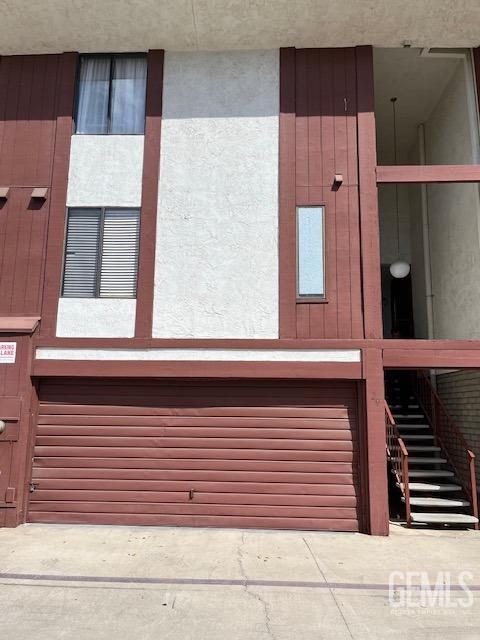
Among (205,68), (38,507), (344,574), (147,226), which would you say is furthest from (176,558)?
(205,68)

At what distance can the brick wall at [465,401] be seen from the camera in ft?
31.8

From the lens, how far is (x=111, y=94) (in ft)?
31.1

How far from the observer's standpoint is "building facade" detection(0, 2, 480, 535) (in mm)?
8234

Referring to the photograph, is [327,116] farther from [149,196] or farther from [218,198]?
[149,196]

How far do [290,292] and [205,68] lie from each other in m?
4.56

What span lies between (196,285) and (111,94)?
13.6ft

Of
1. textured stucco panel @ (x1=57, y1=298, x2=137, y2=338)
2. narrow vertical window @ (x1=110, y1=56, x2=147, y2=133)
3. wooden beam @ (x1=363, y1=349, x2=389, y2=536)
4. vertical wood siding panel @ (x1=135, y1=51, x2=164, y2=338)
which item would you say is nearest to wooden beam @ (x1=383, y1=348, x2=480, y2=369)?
wooden beam @ (x1=363, y1=349, x2=389, y2=536)

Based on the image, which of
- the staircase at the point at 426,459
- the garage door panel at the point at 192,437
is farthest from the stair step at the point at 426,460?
the garage door panel at the point at 192,437

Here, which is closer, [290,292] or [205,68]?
[290,292]

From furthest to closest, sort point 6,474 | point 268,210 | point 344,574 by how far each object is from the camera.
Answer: point 268,210 < point 6,474 < point 344,574

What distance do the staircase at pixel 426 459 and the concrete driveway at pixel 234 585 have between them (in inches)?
23.0

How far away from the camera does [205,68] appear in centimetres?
932

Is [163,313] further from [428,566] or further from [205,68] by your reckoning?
[428,566]

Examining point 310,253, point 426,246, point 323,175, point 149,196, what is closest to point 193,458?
point 310,253
